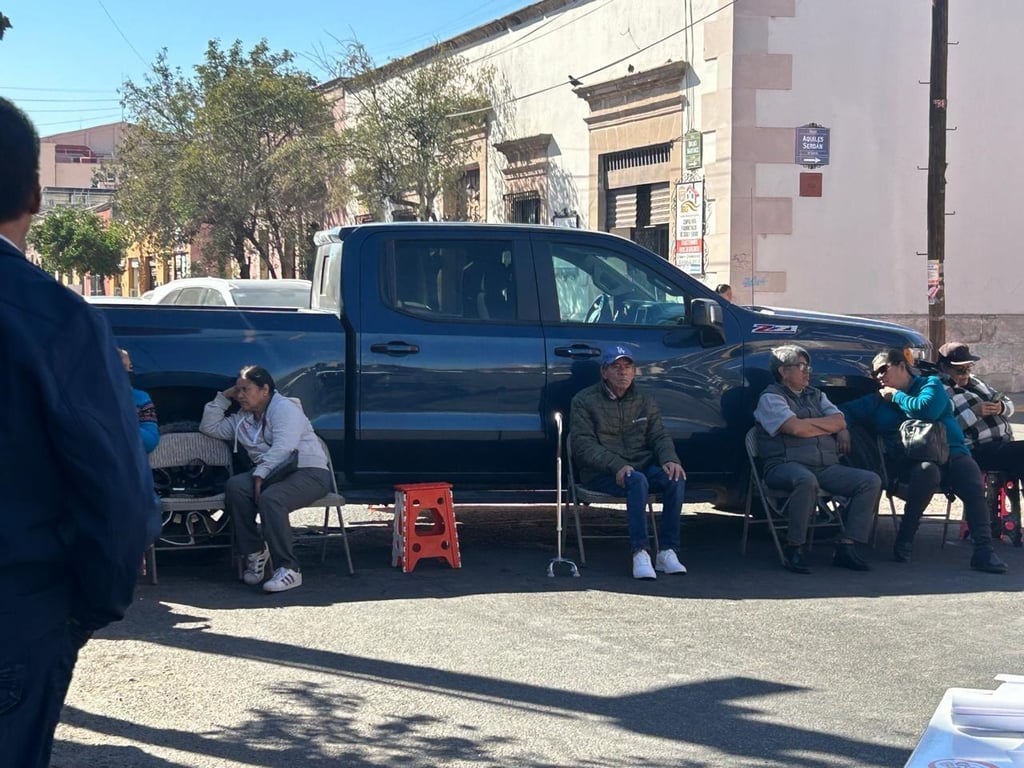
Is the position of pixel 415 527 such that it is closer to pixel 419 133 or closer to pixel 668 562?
pixel 668 562

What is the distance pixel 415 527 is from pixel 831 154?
39.7 ft

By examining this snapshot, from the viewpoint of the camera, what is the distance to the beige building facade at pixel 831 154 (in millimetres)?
18062

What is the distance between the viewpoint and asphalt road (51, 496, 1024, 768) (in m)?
4.73

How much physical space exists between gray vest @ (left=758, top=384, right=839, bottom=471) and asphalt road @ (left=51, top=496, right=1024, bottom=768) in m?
0.67

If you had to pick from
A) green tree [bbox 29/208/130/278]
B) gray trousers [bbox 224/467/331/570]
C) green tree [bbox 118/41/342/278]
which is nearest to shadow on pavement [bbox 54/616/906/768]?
gray trousers [bbox 224/467/331/570]

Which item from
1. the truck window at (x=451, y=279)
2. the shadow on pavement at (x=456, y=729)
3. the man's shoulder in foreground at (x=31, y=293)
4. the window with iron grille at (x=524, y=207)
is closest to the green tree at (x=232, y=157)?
the window with iron grille at (x=524, y=207)

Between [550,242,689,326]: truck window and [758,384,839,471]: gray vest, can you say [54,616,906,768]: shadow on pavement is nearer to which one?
[758,384,839,471]: gray vest

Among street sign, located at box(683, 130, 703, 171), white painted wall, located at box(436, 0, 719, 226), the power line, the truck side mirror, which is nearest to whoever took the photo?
the truck side mirror

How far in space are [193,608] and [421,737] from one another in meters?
2.48

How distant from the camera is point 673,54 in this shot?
19375mm

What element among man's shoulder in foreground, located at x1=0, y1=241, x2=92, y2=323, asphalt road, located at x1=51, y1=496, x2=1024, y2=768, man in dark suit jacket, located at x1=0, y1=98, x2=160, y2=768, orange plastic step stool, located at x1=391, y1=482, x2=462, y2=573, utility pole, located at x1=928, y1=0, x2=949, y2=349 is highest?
utility pole, located at x1=928, y1=0, x2=949, y2=349

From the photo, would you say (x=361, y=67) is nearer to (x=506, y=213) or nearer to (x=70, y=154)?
(x=506, y=213)

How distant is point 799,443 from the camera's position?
26.7 ft

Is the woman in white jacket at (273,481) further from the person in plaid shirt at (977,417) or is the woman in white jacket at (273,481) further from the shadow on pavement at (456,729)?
the person in plaid shirt at (977,417)
